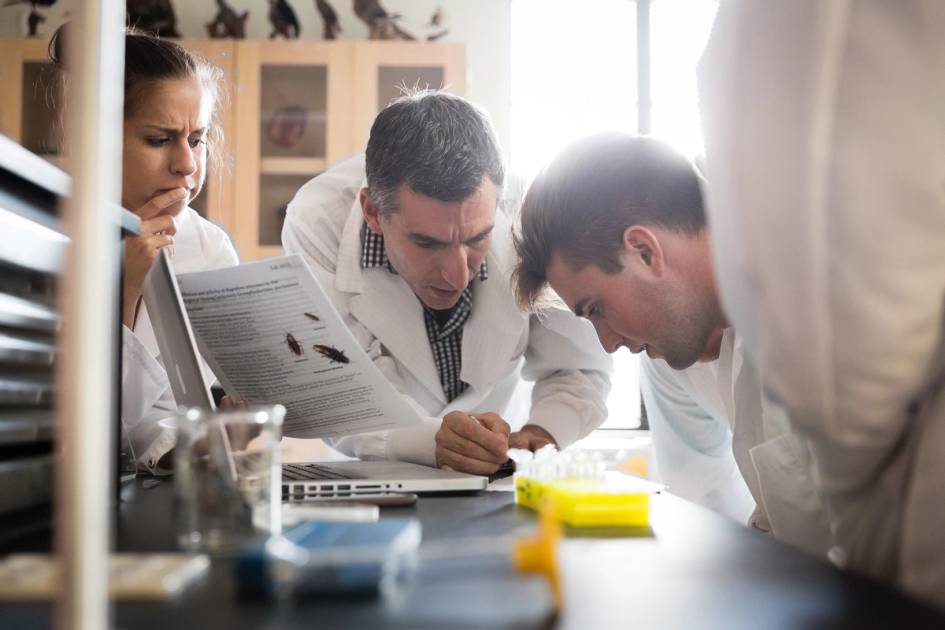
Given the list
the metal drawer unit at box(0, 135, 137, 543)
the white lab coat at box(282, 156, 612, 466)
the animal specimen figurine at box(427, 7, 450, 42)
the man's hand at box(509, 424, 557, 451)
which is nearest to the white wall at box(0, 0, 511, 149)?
the animal specimen figurine at box(427, 7, 450, 42)

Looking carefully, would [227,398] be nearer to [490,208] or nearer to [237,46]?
[490,208]

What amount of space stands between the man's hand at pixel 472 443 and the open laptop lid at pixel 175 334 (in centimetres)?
34

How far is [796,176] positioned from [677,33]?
151 inches

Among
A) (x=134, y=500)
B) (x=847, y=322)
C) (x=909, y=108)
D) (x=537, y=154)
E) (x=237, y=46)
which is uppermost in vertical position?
(x=237, y=46)

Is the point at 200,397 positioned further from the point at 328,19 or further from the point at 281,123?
the point at 328,19

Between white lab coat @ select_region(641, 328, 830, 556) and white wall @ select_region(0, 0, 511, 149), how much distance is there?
2.21 metres

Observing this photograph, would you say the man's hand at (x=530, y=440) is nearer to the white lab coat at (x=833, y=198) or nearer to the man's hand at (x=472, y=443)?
the man's hand at (x=472, y=443)

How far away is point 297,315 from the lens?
3.36 feet

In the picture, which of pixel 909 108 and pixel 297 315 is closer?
pixel 909 108

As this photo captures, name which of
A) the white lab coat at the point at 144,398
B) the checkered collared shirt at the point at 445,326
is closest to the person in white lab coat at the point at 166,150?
the white lab coat at the point at 144,398

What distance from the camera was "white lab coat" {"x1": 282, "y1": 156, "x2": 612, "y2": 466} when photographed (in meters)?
1.72

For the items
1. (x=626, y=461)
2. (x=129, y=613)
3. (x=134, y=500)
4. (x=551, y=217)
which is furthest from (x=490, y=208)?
(x=626, y=461)

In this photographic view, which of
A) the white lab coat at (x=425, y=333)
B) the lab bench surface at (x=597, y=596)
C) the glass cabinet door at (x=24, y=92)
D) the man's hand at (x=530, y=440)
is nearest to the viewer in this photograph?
the lab bench surface at (x=597, y=596)

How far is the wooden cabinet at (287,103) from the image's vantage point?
3.50 m
